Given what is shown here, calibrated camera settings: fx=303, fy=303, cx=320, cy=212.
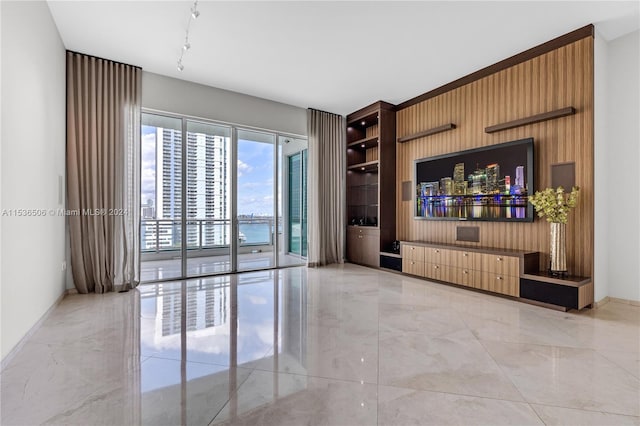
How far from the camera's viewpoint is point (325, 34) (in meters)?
3.43

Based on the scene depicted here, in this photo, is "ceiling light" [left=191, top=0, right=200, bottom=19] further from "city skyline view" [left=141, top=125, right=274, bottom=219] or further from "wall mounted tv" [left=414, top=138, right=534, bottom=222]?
"wall mounted tv" [left=414, top=138, right=534, bottom=222]

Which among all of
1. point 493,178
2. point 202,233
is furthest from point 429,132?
point 202,233

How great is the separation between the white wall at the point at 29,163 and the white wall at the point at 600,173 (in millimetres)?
5363

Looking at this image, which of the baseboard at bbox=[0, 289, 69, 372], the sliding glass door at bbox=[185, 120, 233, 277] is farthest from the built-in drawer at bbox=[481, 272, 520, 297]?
the baseboard at bbox=[0, 289, 69, 372]

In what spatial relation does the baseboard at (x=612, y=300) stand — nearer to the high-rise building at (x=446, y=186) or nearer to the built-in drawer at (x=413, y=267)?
the built-in drawer at (x=413, y=267)

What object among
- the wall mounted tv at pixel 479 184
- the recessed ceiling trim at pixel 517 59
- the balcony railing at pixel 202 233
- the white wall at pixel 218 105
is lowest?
the balcony railing at pixel 202 233

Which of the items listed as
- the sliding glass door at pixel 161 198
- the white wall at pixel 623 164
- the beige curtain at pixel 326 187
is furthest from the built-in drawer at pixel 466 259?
the sliding glass door at pixel 161 198

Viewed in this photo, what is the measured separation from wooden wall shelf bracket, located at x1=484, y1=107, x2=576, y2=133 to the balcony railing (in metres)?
3.84

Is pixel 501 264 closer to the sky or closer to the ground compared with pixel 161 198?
closer to the ground

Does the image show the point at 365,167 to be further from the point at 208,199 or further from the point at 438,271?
the point at 208,199

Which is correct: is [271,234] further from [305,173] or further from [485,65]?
[485,65]

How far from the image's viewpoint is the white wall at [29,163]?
2.14 m

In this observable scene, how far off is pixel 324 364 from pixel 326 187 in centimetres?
429

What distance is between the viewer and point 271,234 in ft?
18.8
